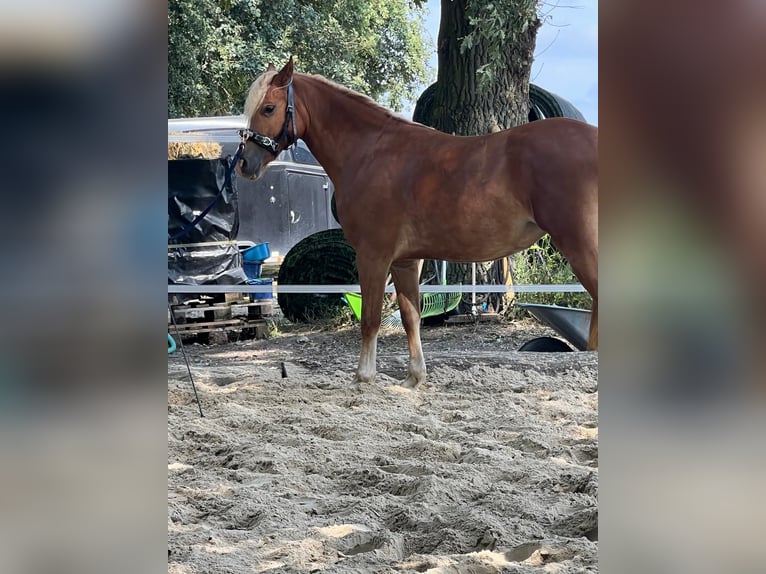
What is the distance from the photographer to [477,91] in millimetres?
7719

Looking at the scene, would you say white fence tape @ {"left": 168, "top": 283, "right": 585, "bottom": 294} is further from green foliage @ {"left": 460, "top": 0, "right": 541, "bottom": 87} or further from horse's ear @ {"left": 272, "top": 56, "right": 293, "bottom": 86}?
green foliage @ {"left": 460, "top": 0, "right": 541, "bottom": 87}

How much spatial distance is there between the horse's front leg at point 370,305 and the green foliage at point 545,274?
11.4 feet

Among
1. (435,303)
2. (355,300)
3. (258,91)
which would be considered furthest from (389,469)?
Result: (435,303)

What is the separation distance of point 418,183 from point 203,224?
4.63 metres

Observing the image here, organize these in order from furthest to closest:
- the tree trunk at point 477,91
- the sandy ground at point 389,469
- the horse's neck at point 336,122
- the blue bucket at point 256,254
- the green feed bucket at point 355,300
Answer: the blue bucket at point 256,254, the tree trunk at point 477,91, the green feed bucket at point 355,300, the horse's neck at point 336,122, the sandy ground at point 389,469

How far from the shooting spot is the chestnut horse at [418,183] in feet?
14.3

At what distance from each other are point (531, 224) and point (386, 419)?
1504 millimetres

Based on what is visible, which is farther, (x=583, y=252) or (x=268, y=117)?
(x=268, y=117)

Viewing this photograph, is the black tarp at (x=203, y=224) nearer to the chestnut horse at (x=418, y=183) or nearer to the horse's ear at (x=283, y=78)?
the chestnut horse at (x=418, y=183)

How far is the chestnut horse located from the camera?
4.34 m

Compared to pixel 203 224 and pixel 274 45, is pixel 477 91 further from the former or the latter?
pixel 274 45

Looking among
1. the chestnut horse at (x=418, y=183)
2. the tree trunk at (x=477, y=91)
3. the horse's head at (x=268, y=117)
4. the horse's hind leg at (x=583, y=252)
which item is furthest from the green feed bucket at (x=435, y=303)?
the horse's hind leg at (x=583, y=252)

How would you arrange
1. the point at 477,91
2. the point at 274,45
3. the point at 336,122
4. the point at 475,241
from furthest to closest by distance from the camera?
the point at 274,45 → the point at 477,91 → the point at 336,122 → the point at 475,241
